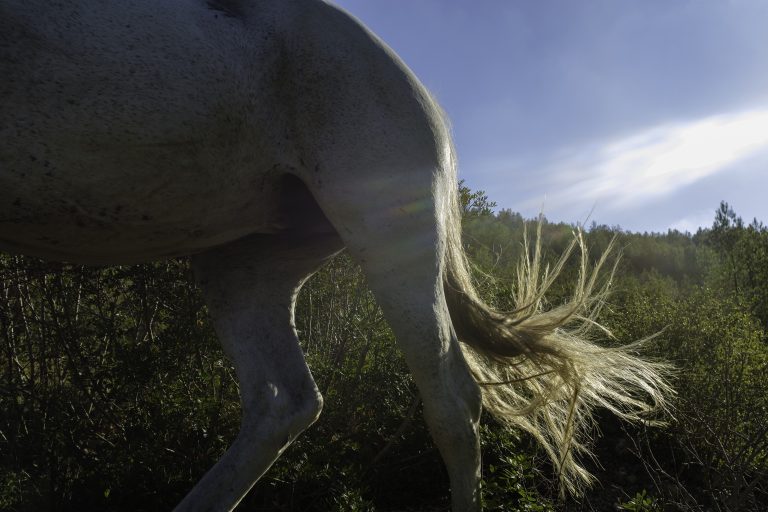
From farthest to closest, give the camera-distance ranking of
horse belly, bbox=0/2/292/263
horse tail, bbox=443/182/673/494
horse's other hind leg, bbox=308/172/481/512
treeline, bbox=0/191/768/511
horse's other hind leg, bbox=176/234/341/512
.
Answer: treeline, bbox=0/191/768/511 → horse tail, bbox=443/182/673/494 → horse's other hind leg, bbox=176/234/341/512 → horse's other hind leg, bbox=308/172/481/512 → horse belly, bbox=0/2/292/263

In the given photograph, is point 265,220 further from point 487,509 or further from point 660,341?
point 660,341

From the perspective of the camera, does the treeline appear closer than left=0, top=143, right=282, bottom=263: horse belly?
No

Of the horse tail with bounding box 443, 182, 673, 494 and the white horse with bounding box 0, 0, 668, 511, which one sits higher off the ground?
the white horse with bounding box 0, 0, 668, 511

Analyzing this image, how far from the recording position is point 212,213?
6.70 feet

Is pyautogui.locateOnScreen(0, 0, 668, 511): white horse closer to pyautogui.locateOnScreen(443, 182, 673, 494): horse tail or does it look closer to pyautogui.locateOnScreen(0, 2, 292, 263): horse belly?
pyautogui.locateOnScreen(0, 2, 292, 263): horse belly

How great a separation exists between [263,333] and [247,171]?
0.77m

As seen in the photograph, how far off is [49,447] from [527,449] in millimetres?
2769

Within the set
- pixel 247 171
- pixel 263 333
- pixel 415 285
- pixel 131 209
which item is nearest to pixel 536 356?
pixel 415 285

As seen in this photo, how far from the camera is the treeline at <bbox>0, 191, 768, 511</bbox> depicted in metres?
3.18

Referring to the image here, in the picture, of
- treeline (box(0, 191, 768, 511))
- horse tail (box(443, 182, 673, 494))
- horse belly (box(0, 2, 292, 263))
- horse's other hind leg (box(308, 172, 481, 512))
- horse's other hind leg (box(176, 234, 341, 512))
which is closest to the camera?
horse belly (box(0, 2, 292, 263))

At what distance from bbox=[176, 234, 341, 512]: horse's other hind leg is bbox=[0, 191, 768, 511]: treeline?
0.80m

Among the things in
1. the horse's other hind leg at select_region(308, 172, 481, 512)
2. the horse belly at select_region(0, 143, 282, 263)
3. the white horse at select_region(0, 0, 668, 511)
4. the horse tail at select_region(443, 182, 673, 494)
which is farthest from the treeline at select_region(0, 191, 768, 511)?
the horse belly at select_region(0, 143, 282, 263)

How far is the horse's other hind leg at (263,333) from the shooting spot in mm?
2262

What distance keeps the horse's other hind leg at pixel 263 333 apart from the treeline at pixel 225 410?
797mm
